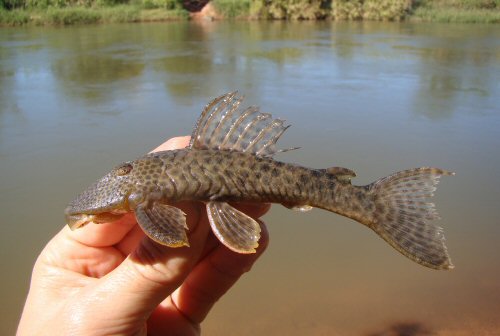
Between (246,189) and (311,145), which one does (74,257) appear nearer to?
(246,189)

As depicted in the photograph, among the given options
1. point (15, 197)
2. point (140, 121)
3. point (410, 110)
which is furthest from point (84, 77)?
point (410, 110)

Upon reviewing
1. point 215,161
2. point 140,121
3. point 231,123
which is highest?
point 231,123

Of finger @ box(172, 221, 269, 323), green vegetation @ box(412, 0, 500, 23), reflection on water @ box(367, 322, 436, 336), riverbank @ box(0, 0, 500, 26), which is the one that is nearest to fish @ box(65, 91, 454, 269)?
finger @ box(172, 221, 269, 323)

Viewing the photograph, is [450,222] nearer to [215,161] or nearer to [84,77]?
[215,161]

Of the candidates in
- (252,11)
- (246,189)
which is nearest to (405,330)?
(246,189)

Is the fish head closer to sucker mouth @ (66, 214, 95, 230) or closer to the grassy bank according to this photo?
sucker mouth @ (66, 214, 95, 230)

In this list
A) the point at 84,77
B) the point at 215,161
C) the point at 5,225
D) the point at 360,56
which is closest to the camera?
the point at 215,161

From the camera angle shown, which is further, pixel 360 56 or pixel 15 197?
pixel 360 56
